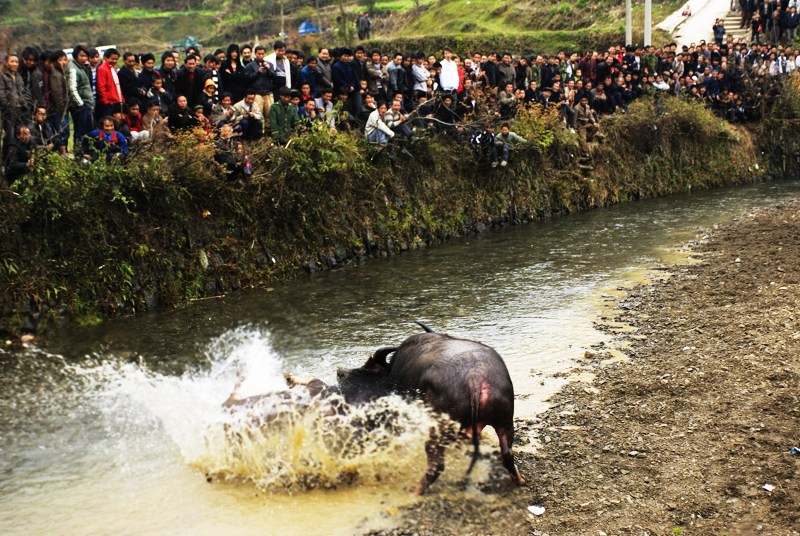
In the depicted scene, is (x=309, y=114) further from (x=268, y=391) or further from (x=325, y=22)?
(x=325, y=22)

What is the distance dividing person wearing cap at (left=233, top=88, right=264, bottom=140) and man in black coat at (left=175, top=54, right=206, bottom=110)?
76cm

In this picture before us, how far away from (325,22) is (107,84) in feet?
118

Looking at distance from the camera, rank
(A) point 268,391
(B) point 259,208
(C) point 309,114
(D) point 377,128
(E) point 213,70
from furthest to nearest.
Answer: (D) point 377,128 → (C) point 309,114 → (B) point 259,208 → (E) point 213,70 → (A) point 268,391

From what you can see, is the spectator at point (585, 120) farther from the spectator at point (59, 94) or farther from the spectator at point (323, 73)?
the spectator at point (59, 94)

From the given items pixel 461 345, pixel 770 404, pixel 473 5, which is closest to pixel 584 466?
pixel 461 345

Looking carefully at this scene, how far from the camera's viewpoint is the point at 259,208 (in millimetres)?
16938

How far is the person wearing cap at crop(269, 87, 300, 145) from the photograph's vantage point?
56.1 ft

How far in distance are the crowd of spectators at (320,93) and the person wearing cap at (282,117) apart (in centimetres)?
2

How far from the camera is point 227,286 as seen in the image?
1606cm

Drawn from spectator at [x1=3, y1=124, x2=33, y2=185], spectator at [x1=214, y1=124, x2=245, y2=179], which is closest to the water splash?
spectator at [x1=3, y1=124, x2=33, y2=185]

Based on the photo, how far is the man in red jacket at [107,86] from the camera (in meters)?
14.9

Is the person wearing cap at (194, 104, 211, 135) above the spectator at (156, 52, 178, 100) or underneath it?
underneath

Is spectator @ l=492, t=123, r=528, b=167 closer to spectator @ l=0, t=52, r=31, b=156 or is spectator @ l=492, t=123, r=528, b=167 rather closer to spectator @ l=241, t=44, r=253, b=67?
spectator @ l=241, t=44, r=253, b=67

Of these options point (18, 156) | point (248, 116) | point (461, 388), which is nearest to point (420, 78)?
point (248, 116)
